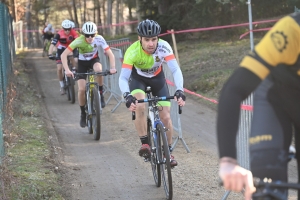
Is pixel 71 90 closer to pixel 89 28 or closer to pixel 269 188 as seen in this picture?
pixel 89 28

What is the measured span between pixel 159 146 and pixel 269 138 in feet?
13.0

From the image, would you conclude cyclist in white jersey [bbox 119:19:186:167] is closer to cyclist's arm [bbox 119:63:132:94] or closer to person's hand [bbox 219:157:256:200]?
cyclist's arm [bbox 119:63:132:94]

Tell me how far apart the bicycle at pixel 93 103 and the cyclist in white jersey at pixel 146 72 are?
2673 mm

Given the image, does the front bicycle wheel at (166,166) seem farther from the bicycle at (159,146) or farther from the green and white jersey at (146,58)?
the green and white jersey at (146,58)

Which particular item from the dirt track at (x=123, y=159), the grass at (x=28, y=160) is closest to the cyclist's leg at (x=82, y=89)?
the dirt track at (x=123, y=159)

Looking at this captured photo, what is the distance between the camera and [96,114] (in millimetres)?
10414

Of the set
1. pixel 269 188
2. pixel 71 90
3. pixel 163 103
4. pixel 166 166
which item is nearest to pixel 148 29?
pixel 163 103

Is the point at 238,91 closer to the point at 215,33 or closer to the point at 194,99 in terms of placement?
the point at 194,99

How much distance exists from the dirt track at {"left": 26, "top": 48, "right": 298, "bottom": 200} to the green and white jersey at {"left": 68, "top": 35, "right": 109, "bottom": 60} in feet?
4.74

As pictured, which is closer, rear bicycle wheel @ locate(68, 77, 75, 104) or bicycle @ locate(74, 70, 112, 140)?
bicycle @ locate(74, 70, 112, 140)

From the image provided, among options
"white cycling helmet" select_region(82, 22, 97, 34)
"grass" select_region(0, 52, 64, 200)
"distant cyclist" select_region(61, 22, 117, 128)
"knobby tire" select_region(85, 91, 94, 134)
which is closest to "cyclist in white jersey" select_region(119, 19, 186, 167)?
"grass" select_region(0, 52, 64, 200)

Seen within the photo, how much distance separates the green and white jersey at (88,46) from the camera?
36.4 feet

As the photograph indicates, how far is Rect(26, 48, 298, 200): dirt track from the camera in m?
7.38

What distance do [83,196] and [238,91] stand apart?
4.73m
